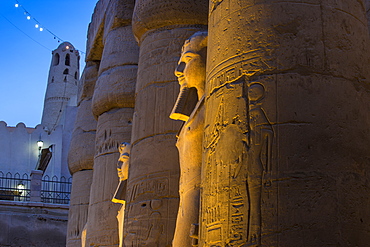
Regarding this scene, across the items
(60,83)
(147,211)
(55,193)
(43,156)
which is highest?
(60,83)

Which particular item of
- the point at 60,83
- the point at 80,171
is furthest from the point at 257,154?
the point at 60,83

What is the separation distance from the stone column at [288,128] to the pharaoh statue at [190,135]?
630 millimetres

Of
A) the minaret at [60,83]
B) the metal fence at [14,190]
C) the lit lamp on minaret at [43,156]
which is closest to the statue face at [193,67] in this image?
the metal fence at [14,190]

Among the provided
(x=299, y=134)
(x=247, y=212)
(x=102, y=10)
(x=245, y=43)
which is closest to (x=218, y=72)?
(x=245, y=43)

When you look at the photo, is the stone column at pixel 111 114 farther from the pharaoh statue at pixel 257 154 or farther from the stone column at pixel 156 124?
the pharaoh statue at pixel 257 154

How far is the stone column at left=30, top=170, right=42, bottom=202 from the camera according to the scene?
54.5ft

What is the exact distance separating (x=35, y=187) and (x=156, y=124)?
11.4 meters

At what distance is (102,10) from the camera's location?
425 inches

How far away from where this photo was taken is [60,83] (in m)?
36.8

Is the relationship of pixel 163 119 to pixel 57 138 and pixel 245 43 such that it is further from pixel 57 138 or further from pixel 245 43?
pixel 57 138

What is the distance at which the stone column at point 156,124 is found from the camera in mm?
5816

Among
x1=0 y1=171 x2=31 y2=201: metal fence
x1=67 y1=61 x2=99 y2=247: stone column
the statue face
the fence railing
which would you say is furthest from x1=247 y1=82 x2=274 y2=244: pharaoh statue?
the fence railing

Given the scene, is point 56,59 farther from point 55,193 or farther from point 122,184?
point 122,184

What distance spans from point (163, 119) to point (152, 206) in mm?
954
